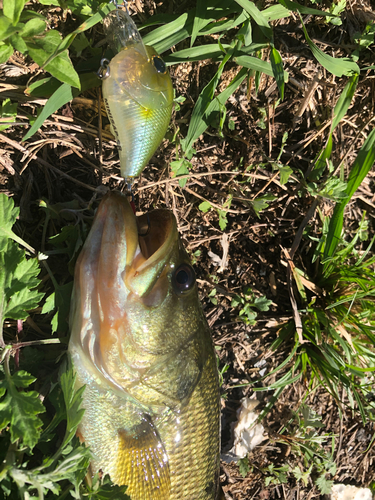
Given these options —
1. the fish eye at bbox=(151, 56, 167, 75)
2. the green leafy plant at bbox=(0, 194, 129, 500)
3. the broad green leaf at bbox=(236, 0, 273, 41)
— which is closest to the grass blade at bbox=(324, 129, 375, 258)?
the broad green leaf at bbox=(236, 0, 273, 41)

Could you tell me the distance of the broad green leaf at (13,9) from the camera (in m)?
1.73

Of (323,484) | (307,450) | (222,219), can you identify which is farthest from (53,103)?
(323,484)

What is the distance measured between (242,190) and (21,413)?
7.01ft

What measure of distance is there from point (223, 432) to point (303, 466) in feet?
2.84

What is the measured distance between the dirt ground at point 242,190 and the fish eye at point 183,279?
27.0 inches

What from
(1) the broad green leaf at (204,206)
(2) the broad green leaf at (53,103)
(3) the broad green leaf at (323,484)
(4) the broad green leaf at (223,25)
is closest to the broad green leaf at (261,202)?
(1) the broad green leaf at (204,206)

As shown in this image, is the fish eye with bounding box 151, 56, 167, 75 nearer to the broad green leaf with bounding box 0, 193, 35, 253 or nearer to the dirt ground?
the dirt ground

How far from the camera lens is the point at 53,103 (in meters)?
2.09

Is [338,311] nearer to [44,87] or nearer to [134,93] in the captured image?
[134,93]

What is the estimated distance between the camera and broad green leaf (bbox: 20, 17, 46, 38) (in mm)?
1776

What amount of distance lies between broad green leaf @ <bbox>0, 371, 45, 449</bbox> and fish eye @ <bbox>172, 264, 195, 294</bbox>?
79 cm

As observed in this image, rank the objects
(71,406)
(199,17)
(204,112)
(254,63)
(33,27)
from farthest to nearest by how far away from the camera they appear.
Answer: (204,112) → (254,63) → (199,17) → (33,27) → (71,406)

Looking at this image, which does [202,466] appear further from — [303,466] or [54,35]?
[54,35]

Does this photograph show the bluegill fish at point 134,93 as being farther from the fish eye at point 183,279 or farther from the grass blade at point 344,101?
the grass blade at point 344,101
